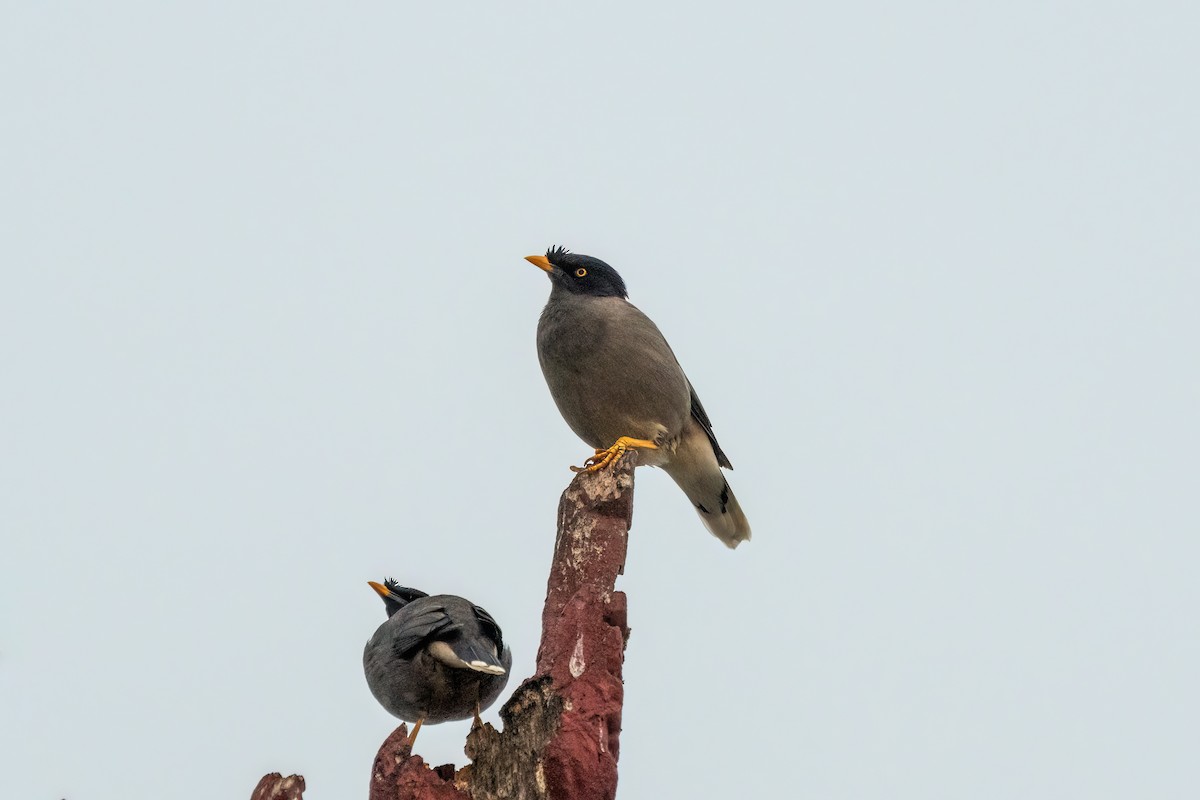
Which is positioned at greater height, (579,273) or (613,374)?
(579,273)

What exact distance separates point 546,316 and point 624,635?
3.14m

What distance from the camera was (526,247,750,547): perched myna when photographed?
7.96 meters

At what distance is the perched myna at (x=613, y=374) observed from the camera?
26.1 feet

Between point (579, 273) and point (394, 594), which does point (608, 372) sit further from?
point (394, 594)

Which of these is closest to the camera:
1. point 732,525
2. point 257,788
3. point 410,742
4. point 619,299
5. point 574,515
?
point 257,788

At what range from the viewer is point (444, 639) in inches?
238

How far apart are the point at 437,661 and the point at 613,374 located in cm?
257

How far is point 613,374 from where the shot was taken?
26.0 ft

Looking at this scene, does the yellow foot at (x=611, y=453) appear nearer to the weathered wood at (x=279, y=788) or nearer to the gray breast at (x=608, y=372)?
the gray breast at (x=608, y=372)

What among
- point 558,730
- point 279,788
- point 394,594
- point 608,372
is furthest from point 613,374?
point 279,788

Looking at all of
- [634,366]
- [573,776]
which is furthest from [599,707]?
[634,366]

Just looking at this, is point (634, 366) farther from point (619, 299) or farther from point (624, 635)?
point (624, 635)

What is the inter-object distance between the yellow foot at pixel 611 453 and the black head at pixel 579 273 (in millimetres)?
1151

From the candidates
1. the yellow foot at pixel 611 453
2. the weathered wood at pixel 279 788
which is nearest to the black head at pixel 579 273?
the yellow foot at pixel 611 453
